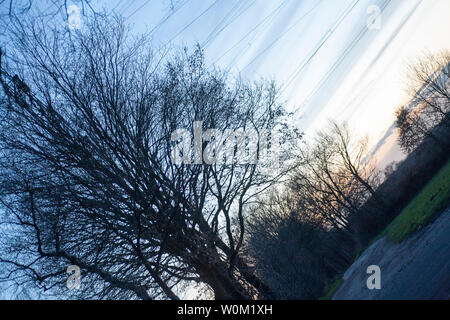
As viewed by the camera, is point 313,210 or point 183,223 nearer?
point 183,223

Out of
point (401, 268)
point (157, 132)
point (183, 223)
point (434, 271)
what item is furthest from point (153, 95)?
point (401, 268)

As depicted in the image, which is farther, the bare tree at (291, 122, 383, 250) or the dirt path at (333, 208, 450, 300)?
the bare tree at (291, 122, 383, 250)

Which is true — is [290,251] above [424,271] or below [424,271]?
above

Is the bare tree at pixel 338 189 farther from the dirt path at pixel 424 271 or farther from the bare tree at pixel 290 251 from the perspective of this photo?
the dirt path at pixel 424 271

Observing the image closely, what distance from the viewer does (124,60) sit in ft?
26.1

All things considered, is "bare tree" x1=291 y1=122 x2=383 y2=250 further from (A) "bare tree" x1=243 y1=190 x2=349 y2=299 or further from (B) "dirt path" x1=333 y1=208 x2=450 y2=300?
(B) "dirt path" x1=333 y1=208 x2=450 y2=300

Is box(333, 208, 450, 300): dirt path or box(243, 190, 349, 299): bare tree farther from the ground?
box(243, 190, 349, 299): bare tree

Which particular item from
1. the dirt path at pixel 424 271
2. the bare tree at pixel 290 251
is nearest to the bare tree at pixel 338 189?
the bare tree at pixel 290 251

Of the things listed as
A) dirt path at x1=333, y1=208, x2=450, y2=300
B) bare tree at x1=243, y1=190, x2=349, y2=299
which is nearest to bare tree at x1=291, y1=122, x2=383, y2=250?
bare tree at x1=243, y1=190, x2=349, y2=299

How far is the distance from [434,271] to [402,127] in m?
29.7

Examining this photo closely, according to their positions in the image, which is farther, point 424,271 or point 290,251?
point 290,251
